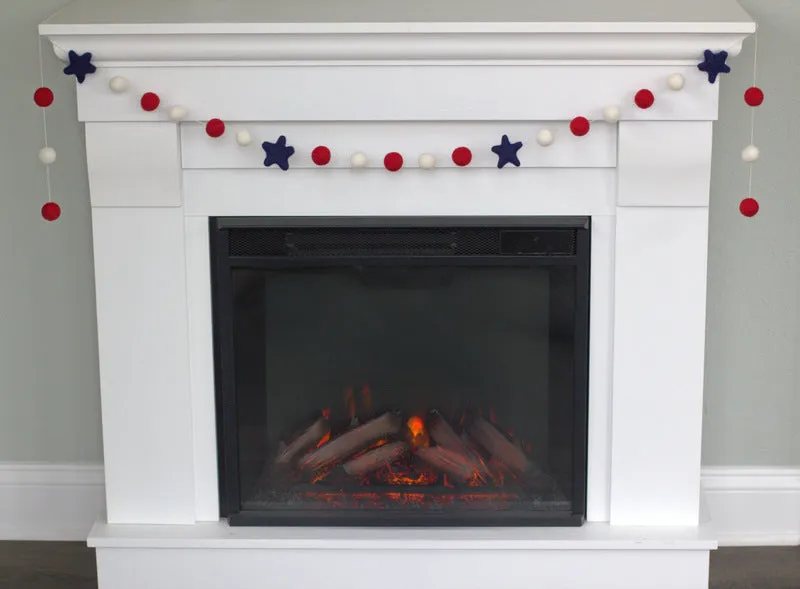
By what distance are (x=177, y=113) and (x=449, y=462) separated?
964 millimetres

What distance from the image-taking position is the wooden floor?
2.43 metres

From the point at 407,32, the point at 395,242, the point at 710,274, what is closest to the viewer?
the point at 407,32

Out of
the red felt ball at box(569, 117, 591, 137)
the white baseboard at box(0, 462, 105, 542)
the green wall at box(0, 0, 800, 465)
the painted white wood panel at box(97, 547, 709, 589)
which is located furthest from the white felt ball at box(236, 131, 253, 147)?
the white baseboard at box(0, 462, 105, 542)

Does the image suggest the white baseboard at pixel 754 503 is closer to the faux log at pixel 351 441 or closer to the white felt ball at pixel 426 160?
the faux log at pixel 351 441

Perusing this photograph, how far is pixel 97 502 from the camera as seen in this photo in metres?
2.64

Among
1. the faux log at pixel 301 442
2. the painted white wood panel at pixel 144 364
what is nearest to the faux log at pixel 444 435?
the faux log at pixel 301 442

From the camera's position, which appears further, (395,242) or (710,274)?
(710,274)

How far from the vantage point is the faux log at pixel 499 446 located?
7.75 feet

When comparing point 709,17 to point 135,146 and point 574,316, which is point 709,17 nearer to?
point 574,316

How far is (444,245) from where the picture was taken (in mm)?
2234

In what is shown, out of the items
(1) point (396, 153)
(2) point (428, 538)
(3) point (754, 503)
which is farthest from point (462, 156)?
(3) point (754, 503)

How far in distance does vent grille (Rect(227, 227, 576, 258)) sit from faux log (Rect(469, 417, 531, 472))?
0.41 metres

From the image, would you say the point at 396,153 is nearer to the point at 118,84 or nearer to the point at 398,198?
the point at 398,198

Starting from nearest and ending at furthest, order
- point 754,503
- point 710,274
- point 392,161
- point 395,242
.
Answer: point 392,161
point 395,242
point 710,274
point 754,503
